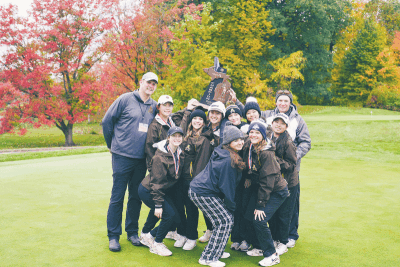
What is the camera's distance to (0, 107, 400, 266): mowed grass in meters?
3.62

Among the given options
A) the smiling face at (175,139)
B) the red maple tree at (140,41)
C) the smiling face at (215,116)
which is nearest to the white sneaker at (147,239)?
the smiling face at (175,139)

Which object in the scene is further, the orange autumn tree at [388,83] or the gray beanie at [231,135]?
the orange autumn tree at [388,83]

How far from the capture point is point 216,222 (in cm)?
362

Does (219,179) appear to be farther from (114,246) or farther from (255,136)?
(114,246)

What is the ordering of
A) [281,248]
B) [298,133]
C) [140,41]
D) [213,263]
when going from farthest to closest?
[140,41], [298,133], [281,248], [213,263]

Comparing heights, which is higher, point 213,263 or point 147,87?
point 147,87

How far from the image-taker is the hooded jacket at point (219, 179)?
3.45 m

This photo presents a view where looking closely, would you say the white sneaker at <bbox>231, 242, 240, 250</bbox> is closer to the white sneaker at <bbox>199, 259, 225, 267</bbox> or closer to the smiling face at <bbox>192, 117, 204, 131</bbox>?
the white sneaker at <bbox>199, 259, 225, 267</bbox>

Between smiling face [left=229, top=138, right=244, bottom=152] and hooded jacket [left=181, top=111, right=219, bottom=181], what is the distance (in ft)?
1.66

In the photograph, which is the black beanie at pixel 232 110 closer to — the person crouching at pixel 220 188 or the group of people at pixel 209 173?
the group of people at pixel 209 173

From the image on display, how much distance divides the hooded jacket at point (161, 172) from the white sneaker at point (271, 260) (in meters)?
1.26

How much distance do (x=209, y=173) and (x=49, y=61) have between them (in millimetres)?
19176

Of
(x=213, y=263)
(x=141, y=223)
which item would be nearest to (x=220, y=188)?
(x=213, y=263)

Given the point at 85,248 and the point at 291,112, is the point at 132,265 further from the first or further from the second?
the point at 291,112
